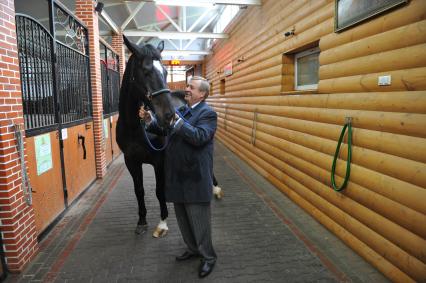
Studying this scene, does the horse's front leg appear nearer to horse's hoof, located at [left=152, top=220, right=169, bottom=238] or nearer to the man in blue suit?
horse's hoof, located at [left=152, top=220, right=169, bottom=238]

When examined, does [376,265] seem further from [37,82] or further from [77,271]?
[37,82]

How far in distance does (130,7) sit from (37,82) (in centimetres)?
768

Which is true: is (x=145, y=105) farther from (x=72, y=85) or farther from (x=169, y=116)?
(x=72, y=85)

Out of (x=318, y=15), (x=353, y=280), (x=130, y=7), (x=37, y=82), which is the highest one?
(x=130, y=7)

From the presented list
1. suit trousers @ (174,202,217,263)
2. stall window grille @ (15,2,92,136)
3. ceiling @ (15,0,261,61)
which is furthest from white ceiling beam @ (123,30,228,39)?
suit trousers @ (174,202,217,263)

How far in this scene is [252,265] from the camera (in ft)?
9.30

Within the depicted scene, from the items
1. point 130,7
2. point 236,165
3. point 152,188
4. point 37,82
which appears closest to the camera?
point 37,82

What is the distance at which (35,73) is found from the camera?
348cm

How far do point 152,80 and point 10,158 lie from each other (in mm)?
1509

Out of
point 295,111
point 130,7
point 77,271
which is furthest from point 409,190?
point 130,7

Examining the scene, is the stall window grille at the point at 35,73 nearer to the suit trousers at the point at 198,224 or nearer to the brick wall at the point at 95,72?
the brick wall at the point at 95,72

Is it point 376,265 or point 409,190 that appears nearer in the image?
point 409,190

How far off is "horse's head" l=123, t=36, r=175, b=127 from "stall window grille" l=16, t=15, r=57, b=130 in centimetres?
137

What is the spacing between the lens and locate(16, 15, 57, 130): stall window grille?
10.4 ft
